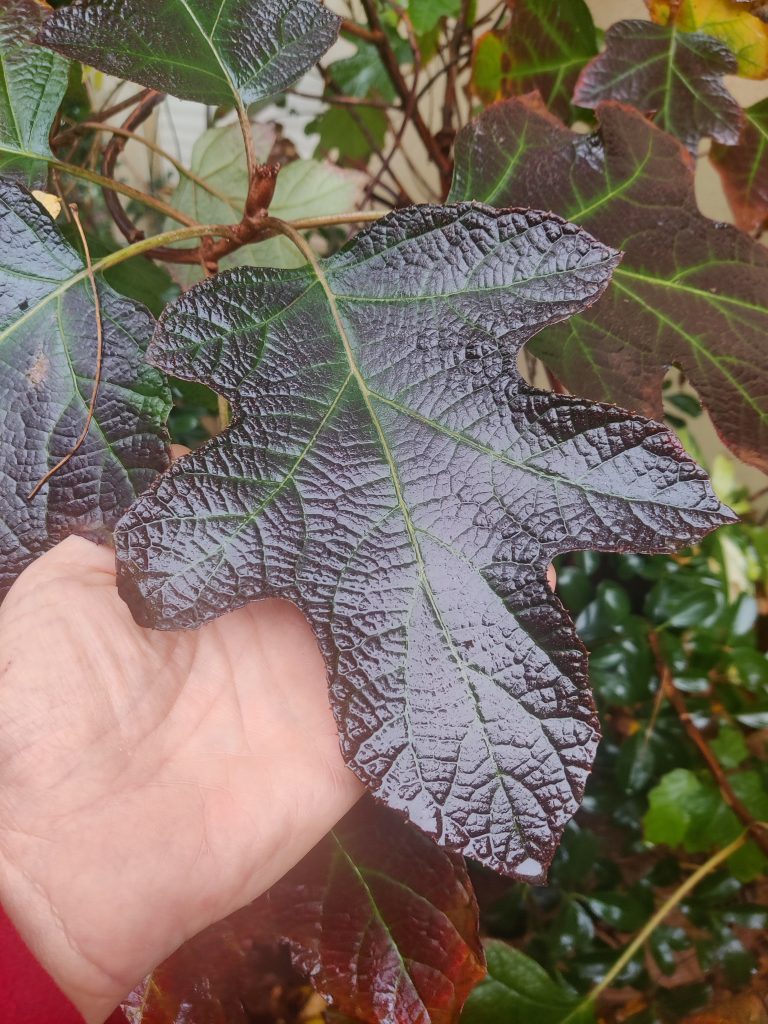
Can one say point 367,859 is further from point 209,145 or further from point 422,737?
point 209,145

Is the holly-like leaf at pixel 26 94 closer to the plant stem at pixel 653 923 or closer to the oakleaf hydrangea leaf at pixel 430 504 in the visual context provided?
the oakleaf hydrangea leaf at pixel 430 504

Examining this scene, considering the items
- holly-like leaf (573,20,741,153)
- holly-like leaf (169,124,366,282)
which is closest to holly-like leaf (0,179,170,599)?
holly-like leaf (169,124,366,282)

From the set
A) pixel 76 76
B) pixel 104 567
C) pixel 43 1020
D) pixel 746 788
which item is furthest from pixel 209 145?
pixel 746 788

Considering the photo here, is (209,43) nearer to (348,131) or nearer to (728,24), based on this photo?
(728,24)

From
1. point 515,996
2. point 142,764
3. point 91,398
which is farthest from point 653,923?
point 91,398

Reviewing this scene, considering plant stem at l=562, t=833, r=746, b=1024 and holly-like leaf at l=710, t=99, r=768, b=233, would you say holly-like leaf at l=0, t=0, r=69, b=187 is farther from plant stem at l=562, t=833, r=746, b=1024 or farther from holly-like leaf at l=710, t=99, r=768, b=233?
plant stem at l=562, t=833, r=746, b=1024
